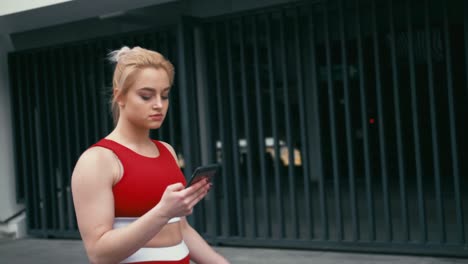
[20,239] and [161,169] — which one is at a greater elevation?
[161,169]

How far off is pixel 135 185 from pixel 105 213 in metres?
0.15

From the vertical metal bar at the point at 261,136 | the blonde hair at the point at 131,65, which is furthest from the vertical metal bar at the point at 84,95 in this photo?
the blonde hair at the point at 131,65

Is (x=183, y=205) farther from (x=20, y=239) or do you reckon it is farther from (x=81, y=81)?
(x=20, y=239)

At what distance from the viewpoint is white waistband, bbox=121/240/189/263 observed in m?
2.03

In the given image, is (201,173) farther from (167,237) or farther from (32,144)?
(32,144)

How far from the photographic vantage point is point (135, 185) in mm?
1987

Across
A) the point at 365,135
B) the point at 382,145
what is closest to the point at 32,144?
the point at 365,135

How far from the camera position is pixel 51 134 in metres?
8.92

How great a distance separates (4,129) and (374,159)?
10.9 metres

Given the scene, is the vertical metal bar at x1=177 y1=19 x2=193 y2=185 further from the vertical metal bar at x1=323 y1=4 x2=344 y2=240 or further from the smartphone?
the smartphone

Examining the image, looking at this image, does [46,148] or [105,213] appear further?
[46,148]

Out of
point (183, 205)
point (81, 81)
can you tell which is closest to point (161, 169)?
point (183, 205)

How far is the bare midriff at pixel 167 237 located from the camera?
206 cm

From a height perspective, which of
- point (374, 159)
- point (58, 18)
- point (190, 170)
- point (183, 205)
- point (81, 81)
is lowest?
point (374, 159)
